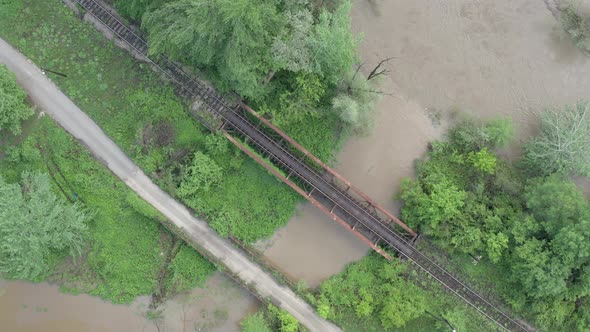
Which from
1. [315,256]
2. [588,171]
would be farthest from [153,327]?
[588,171]

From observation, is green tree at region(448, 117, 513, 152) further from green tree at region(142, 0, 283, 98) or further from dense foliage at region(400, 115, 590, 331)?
green tree at region(142, 0, 283, 98)

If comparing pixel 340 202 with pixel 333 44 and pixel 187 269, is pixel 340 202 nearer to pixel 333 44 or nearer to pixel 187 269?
pixel 333 44

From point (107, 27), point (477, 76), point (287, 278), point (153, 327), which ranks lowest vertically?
point (153, 327)

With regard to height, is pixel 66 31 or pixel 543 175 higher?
pixel 543 175

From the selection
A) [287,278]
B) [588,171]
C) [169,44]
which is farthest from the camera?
[287,278]

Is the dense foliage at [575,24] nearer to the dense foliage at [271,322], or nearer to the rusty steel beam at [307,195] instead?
the rusty steel beam at [307,195]

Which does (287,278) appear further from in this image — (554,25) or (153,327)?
(554,25)

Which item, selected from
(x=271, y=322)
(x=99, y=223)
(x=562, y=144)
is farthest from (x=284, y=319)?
(x=562, y=144)
